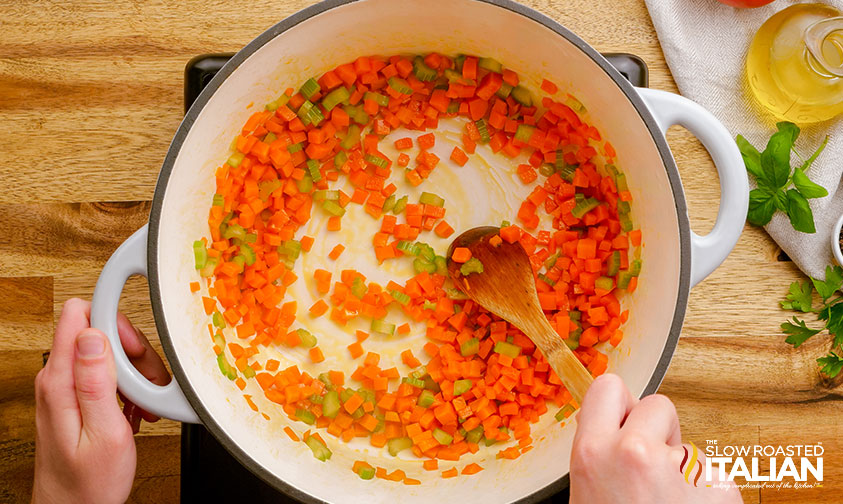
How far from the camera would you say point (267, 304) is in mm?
1210

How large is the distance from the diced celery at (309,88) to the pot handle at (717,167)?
57cm

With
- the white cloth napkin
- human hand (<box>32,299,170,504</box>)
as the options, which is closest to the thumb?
human hand (<box>32,299,170,504</box>)

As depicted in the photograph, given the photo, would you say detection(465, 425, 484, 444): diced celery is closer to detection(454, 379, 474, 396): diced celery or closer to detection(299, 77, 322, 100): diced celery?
detection(454, 379, 474, 396): diced celery

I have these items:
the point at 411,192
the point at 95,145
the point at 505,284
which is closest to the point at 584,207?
the point at 505,284

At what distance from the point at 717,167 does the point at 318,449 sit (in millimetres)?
833

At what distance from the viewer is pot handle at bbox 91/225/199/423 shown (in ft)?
3.13

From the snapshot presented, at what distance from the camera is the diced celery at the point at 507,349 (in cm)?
120

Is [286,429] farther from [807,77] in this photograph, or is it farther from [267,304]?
[807,77]

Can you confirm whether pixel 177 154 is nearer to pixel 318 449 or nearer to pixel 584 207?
pixel 318 449

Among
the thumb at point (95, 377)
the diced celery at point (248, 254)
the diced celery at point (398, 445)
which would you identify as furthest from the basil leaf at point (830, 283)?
the thumb at point (95, 377)

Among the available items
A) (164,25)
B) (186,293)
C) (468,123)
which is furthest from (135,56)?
(468,123)

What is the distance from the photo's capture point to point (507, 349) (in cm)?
120

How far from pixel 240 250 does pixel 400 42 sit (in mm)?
482

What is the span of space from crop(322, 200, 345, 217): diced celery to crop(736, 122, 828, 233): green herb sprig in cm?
79
